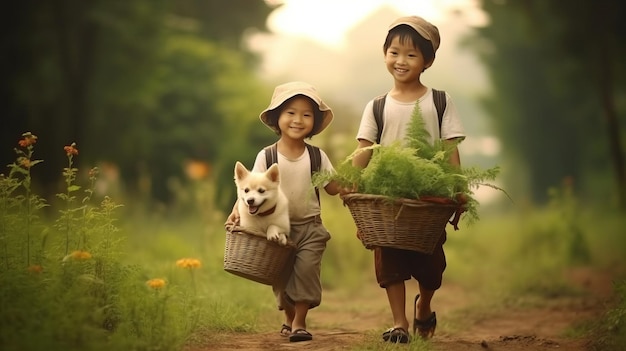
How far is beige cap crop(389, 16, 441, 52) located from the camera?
20.0ft

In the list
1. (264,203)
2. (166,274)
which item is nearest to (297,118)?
(264,203)

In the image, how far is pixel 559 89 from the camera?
21141mm

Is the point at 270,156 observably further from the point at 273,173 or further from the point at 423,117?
the point at 423,117

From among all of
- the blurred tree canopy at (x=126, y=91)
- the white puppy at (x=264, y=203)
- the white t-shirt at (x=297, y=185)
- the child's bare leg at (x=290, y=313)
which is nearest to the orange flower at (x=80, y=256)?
the white puppy at (x=264, y=203)

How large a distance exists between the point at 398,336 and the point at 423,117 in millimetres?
1597

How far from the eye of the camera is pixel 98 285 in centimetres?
552

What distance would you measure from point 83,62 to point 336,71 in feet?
54.7

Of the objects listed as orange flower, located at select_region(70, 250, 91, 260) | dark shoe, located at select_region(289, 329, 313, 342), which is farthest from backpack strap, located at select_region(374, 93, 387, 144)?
orange flower, located at select_region(70, 250, 91, 260)

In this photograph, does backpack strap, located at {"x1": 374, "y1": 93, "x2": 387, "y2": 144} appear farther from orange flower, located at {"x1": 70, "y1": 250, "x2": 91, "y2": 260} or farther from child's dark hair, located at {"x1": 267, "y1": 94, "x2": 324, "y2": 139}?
orange flower, located at {"x1": 70, "y1": 250, "x2": 91, "y2": 260}

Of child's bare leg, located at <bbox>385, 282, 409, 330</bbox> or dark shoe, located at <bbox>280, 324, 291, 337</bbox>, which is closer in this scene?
child's bare leg, located at <bbox>385, 282, 409, 330</bbox>

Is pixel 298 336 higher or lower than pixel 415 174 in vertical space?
lower

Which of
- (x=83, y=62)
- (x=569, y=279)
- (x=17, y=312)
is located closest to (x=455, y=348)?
(x=17, y=312)

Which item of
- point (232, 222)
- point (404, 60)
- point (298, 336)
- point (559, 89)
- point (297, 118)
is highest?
point (559, 89)

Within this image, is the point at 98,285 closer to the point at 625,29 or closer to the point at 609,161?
the point at 625,29
